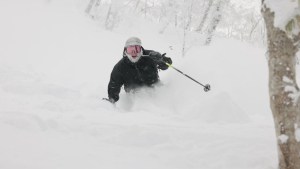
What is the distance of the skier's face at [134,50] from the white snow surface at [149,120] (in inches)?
31.3

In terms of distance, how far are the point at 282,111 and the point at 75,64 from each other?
10751 millimetres

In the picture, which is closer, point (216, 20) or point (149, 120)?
point (149, 120)

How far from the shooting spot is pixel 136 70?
25.0 feet

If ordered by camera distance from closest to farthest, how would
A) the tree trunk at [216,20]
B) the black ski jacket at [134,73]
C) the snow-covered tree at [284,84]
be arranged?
the snow-covered tree at [284,84] → the black ski jacket at [134,73] → the tree trunk at [216,20]

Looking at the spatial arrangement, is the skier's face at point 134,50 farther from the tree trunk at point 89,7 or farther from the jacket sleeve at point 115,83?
the tree trunk at point 89,7

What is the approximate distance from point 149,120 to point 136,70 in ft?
8.15

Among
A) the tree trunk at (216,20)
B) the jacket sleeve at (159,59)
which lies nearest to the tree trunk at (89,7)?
the tree trunk at (216,20)

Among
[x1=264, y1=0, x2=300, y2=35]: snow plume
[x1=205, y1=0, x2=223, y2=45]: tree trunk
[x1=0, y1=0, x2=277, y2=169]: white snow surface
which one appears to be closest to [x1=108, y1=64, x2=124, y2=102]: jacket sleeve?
[x1=0, y1=0, x2=277, y2=169]: white snow surface

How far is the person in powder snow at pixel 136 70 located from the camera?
739cm

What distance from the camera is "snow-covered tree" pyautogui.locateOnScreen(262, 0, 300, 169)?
3154mm

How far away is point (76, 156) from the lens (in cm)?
379

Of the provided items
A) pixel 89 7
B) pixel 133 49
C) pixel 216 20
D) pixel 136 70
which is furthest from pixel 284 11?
pixel 89 7

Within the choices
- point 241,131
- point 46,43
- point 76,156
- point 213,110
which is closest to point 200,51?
point 213,110

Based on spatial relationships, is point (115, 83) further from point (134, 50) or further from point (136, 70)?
point (134, 50)
